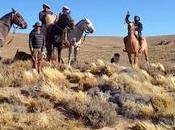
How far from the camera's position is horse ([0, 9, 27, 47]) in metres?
19.3

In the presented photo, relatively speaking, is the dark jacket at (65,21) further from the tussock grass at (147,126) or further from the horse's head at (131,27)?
the tussock grass at (147,126)

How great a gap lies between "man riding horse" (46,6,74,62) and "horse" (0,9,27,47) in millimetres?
2021

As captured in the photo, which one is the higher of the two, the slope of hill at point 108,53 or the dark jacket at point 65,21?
the dark jacket at point 65,21

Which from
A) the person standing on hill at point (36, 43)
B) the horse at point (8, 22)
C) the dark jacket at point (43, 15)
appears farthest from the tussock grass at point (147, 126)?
the dark jacket at point (43, 15)

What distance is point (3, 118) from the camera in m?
12.9

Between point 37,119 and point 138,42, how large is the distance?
12.9m

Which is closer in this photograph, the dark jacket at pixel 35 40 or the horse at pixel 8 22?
the horse at pixel 8 22

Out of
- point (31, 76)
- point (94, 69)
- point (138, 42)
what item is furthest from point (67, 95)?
point (138, 42)

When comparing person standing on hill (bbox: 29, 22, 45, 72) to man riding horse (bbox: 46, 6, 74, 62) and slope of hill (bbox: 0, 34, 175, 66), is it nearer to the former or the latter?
man riding horse (bbox: 46, 6, 74, 62)

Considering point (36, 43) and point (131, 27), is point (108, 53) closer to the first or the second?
point (131, 27)

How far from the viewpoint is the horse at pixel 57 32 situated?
21.4 m

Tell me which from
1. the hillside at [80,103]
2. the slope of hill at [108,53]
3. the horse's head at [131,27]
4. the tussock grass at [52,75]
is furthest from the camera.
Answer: the slope of hill at [108,53]

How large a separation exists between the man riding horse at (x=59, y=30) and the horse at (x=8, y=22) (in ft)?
6.63

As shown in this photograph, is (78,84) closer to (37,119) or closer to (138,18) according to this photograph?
(37,119)
